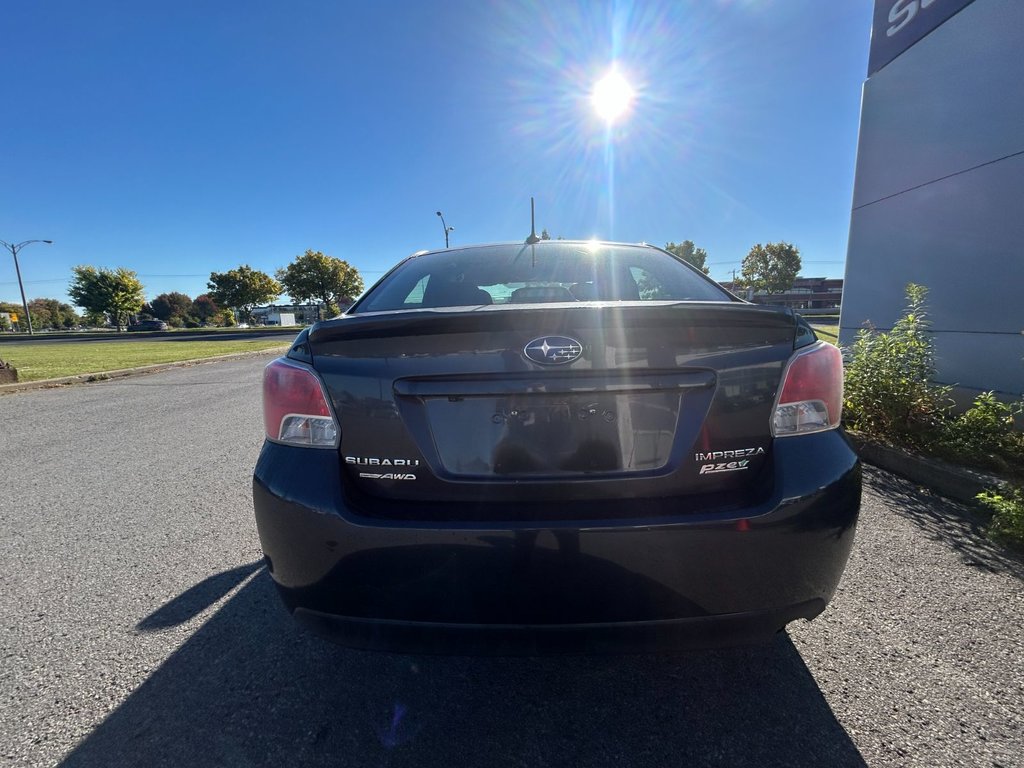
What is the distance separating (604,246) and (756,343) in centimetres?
156

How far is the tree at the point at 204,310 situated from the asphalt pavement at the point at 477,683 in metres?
98.9

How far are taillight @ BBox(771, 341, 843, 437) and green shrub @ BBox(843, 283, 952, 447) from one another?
3129 millimetres

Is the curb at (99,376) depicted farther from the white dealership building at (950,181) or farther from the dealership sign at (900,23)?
the dealership sign at (900,23)

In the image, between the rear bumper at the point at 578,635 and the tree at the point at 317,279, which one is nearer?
the rear bumper at the point at 578,635

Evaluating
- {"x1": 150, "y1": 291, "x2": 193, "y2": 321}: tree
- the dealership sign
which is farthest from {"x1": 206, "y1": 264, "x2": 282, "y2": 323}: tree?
the dealership sign

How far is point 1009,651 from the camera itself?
5.84ft

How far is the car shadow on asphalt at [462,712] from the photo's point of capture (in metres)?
1.42

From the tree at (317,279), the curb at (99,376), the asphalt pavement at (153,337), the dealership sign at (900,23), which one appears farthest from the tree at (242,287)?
the dealership sign at (900,23)

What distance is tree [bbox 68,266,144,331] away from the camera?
51.5 m

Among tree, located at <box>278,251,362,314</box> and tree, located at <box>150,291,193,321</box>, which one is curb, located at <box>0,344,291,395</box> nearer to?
tree, located at <box>278,251,362,314</box>

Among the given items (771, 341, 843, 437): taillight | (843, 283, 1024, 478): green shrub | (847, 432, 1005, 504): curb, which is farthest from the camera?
(843, 283, 1024, 478): green shrub

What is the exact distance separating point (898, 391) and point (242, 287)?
69291mm

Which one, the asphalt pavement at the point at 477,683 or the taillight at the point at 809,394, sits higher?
the taillight at the point at 809,394

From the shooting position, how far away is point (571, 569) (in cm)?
125
